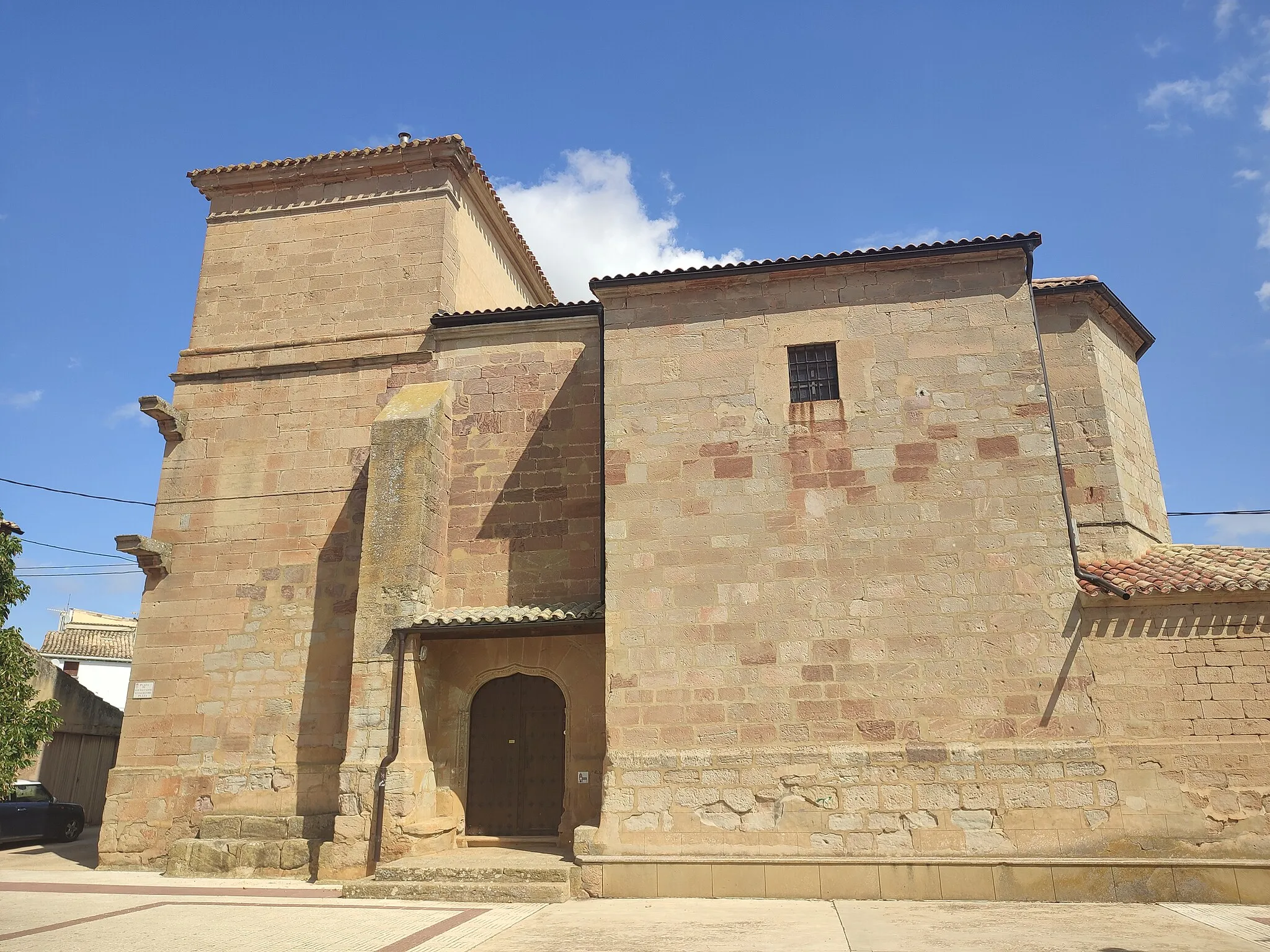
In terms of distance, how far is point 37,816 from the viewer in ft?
48.6

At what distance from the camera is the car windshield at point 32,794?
14906 millimetres

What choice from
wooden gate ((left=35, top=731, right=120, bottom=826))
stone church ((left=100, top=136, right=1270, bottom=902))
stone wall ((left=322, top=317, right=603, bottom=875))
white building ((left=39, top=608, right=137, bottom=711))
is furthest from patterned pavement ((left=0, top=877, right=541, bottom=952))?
white building ((left=39, top=608, right=137, bottom=711))

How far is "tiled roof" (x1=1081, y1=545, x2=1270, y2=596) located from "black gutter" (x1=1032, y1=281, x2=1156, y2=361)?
343cm

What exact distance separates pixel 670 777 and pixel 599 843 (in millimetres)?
993

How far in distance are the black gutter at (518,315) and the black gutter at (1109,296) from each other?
610 centimetres

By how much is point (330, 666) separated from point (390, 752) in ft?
6.59

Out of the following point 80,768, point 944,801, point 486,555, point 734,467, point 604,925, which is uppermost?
point 734,467

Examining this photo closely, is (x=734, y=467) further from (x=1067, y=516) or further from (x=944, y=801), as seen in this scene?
(x=944, y=801)

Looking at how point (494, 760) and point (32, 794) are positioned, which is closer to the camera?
point (494, 760)

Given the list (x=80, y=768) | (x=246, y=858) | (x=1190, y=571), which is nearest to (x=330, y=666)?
(x=246, y=858)

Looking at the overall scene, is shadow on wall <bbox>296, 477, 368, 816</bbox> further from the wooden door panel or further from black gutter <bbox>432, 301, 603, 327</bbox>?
black gutter <bbox>432, 301, 603, 327</bbox>

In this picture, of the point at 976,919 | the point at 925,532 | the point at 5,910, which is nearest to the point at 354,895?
the point at 5,910

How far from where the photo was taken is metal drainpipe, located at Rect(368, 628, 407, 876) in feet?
31.6

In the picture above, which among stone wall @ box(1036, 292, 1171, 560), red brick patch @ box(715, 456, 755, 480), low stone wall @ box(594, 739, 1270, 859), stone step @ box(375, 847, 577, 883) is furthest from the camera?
stone wall @ box(1036, 292, 1171, 560)
